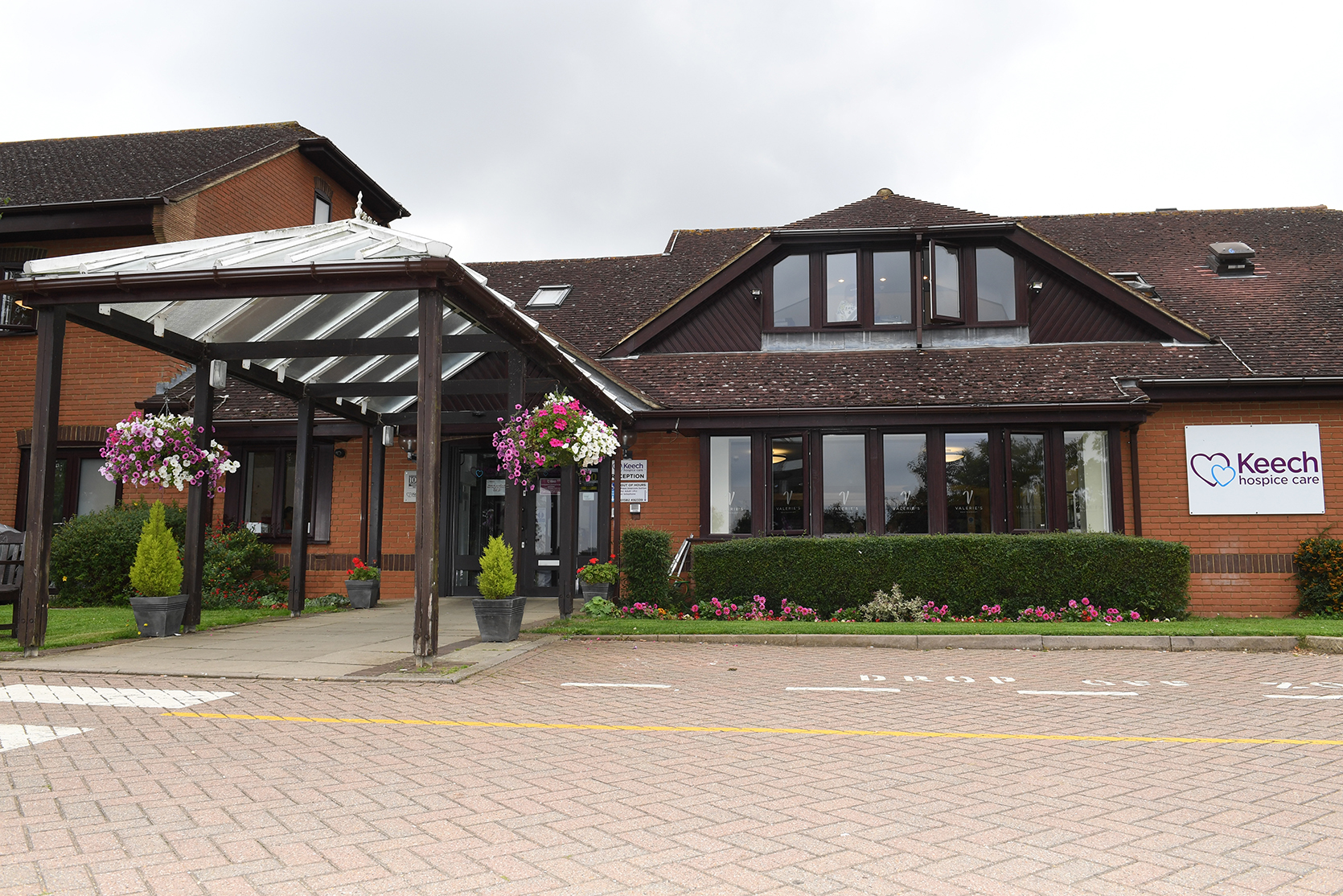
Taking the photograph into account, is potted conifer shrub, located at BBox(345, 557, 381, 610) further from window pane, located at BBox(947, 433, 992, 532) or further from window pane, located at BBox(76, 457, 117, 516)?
window pane, located at BBox(947, 433, 992, 532)

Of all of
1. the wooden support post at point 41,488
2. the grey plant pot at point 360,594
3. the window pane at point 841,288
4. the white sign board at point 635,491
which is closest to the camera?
the wooden support post at point 41,488

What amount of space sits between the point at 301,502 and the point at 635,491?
199 inches

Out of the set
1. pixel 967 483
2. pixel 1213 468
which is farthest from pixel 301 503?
pixel 1213 468

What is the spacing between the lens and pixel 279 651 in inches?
366

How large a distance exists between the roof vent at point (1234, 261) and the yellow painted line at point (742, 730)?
14025 mm

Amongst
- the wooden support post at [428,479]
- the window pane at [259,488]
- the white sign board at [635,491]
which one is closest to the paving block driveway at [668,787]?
the wooden support post at [428,479]

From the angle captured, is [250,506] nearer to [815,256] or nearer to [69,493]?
[69,493]

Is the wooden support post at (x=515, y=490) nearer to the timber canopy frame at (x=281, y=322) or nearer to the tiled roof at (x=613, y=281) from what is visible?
the timber canopy frame at (x=281, y=322)

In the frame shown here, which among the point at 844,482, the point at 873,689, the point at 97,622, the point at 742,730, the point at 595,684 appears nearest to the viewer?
the point at 742,730

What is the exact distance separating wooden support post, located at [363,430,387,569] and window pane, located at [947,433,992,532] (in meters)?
9.17

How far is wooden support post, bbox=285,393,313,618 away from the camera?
493 inches

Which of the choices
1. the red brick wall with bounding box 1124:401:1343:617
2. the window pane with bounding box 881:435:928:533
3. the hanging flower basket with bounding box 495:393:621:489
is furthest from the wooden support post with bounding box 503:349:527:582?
the red brick wall with bounding box 1124:401:1343:617

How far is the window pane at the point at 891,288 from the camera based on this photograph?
15.3m

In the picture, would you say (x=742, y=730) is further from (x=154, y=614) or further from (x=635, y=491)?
(x=635, y=491)
